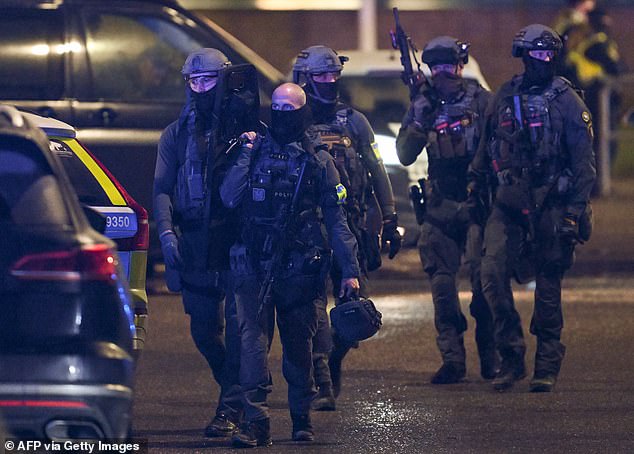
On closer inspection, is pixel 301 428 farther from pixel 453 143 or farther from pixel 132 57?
pixel 132 57

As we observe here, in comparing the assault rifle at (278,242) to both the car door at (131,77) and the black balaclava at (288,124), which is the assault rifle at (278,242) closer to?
the black balaclava at (288,124)

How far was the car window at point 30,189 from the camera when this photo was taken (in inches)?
240

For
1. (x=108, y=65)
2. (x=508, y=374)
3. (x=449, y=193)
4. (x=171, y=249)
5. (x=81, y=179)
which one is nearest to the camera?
(x=171, y=249)

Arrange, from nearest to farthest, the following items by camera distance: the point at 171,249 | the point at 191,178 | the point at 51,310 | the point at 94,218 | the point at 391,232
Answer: the point at 51,310 → the point at 94,218 → the point at 171,249 → the point at 191,178 → the point at 391,232

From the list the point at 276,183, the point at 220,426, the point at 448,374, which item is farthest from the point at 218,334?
the point at 448,374

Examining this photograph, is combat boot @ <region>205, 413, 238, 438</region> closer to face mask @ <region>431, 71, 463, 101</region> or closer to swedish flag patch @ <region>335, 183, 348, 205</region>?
A: swedish flag patch @ <region>335, 183, 348, 205</region>

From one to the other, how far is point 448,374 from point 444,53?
1819mm

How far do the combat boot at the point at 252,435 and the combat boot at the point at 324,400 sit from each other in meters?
1.05

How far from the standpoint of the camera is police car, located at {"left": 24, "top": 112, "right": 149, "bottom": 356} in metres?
8.64

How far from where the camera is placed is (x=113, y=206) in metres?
8.78

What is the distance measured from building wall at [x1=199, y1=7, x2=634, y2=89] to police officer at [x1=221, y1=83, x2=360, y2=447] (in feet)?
46.5

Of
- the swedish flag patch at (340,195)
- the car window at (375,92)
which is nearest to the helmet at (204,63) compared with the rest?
the swedish flag patch at (340,195)

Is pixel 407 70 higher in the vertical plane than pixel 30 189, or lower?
lower

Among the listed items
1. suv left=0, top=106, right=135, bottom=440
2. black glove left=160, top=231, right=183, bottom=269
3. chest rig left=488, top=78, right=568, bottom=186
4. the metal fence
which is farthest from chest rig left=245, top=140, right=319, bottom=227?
the metal fence
